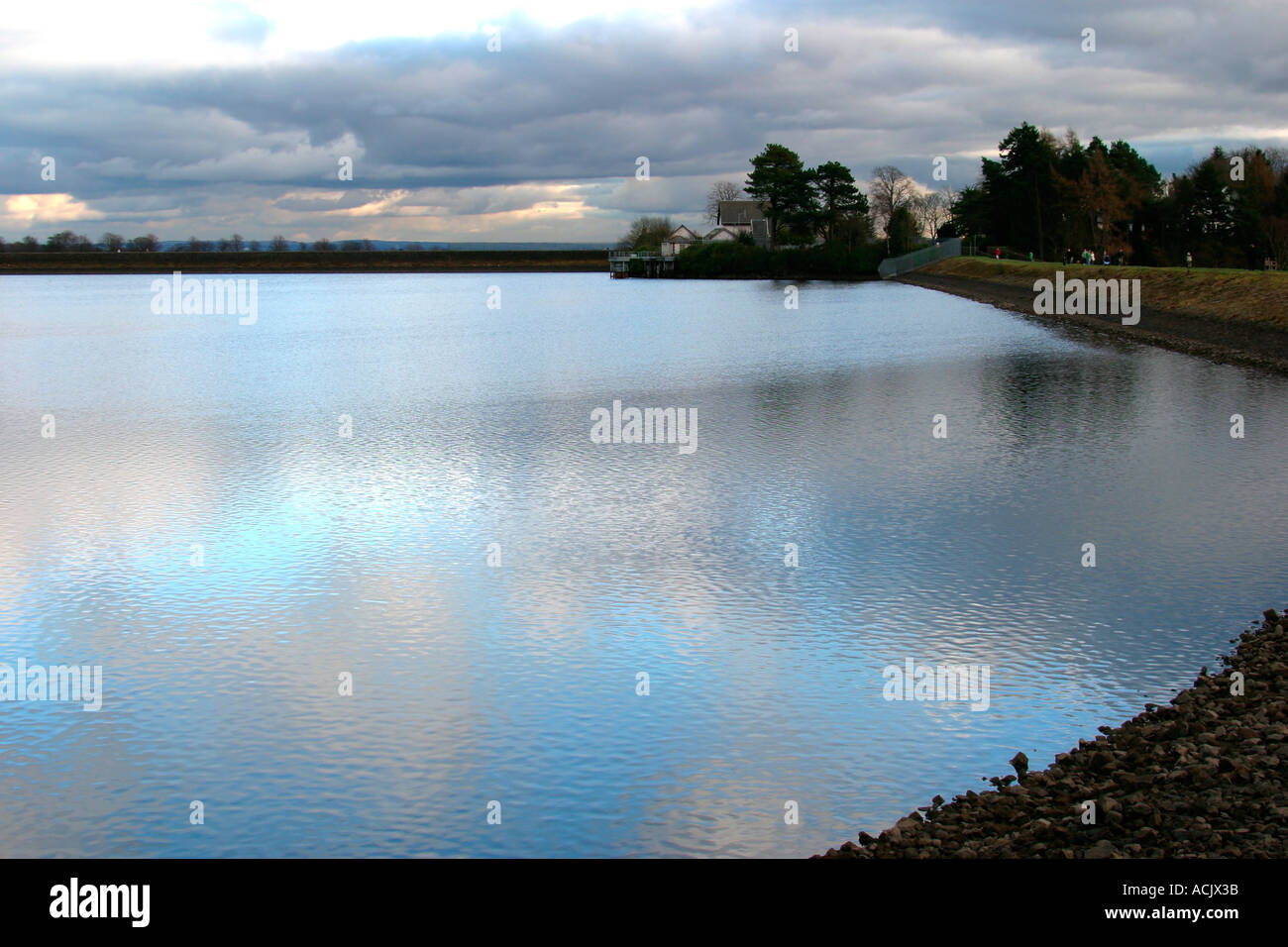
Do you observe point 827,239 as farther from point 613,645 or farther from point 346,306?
point 613,645

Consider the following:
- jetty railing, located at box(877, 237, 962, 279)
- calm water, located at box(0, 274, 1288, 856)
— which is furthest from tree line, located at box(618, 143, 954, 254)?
calm water, located at box(0, 274, 1288, 856)

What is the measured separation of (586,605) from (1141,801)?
6.26 metres

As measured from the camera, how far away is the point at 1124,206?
309ft

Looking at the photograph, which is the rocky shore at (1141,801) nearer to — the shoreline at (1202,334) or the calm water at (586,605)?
the calm water at (586,605)

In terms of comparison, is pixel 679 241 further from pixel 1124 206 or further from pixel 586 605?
pixel 586 605

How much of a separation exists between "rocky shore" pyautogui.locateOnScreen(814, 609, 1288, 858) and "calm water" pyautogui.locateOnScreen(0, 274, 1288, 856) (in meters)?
0.44

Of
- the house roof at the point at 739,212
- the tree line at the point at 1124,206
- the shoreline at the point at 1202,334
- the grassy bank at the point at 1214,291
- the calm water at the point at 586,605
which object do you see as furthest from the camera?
the house roof at the point at 739,212

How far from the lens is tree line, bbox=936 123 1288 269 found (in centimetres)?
8550

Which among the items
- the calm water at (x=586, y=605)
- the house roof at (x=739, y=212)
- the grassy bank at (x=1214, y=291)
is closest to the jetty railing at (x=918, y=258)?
the house roof at (x=739, y=212)

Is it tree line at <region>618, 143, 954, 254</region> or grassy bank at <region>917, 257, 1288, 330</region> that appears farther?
tree line at <region>618, 143, 954, 254</region>

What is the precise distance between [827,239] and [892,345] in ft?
330

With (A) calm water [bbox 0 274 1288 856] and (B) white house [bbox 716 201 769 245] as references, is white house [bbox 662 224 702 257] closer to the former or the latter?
(B) white house [bbox 716 201 769 245]

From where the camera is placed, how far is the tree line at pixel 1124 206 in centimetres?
8550

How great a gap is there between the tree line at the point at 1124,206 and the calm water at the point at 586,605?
212ft
